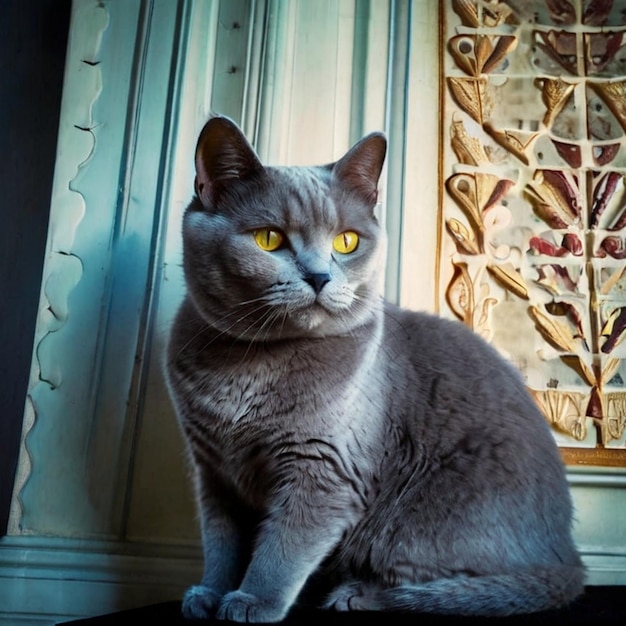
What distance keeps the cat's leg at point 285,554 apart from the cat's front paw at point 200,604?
0.13ft

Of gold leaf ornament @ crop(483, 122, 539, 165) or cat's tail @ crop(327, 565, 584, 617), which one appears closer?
cat's tail @ crop(327, 565, 584, 617)

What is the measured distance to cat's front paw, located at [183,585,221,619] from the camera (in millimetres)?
850

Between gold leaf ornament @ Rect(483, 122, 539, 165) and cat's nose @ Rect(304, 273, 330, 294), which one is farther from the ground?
gold leaf ornament @ Rect(483, 122, 539, 165)

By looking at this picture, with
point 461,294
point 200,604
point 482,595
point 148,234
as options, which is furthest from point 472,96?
point 200,604

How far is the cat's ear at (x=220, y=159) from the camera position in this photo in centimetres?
93

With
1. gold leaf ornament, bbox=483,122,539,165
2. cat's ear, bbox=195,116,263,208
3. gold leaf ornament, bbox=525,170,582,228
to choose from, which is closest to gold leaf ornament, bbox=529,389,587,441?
gold leaf ornament, bbox=525,170,582,228

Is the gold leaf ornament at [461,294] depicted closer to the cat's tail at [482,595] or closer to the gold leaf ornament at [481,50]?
the gold leaf ornament at [481,50]

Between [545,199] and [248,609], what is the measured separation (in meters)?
1.01

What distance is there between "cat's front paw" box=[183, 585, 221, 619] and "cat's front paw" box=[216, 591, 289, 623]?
0.04 meters

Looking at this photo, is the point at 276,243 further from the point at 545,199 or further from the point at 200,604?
the point at 545,199

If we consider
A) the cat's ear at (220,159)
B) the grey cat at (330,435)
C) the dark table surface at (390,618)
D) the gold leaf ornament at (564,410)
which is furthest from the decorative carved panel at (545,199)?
the cat's ear at (220,159)

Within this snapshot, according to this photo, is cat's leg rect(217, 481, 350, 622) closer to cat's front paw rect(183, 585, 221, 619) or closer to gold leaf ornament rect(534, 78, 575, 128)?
cat's front paw rect(183, 585, 221, 619)

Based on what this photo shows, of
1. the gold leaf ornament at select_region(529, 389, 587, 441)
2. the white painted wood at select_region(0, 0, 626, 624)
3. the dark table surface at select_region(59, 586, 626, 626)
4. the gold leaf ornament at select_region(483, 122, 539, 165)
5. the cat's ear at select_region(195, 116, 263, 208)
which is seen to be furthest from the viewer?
the gold leaf ornament at select_region(483, 122, 539, 165)

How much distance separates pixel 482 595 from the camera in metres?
0.84
